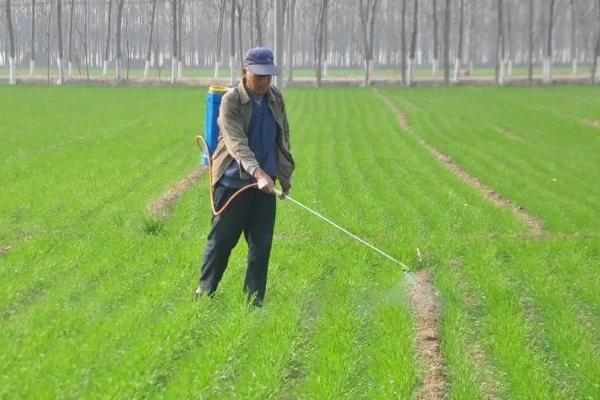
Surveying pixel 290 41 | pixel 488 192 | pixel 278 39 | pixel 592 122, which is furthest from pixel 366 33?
pixel 488 192

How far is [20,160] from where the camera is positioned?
1652cm

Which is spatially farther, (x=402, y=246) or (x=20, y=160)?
(x=20, y=160)

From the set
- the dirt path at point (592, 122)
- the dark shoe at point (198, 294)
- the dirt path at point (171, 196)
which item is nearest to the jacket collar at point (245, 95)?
the dark shoe at point (198, 294)

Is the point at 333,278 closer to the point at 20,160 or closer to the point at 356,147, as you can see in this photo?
the point at 20,160

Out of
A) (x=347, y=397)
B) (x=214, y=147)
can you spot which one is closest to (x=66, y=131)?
(x=214, y=147)

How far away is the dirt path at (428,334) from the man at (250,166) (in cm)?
139

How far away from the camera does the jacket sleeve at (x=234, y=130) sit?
6.57m

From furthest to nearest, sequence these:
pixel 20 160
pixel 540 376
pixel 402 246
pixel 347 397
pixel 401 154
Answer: pixel 401 154
pixel 20 160
pixel 402 246
pixel 540 376
pixel 347 397

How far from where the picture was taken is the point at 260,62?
6555mm

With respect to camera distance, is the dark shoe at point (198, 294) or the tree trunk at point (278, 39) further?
the tree trunk at point (278, 39)

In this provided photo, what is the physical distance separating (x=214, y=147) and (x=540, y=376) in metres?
3.23

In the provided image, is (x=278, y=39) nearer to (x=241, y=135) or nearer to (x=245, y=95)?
(x=245, y=95)

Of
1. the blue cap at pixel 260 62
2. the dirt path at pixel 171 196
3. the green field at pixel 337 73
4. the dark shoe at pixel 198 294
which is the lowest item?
the dirt path at pixel 171 196

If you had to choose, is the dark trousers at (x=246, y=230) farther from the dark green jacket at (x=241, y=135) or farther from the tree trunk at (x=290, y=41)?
the tree trunk at (x=290, y=41)
